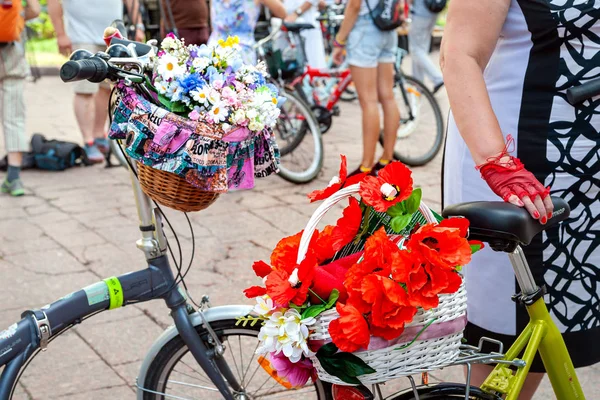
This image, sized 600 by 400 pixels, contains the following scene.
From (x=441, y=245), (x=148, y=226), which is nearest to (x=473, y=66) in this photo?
(x=441, y=245)

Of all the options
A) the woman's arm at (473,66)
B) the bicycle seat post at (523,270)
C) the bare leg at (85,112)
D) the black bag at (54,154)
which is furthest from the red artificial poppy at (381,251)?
the black bag at (54,154)

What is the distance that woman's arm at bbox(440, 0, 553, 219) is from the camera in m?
1.77

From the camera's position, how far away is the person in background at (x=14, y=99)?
17.7 feet

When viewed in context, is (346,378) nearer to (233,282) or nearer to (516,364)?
(516,364)

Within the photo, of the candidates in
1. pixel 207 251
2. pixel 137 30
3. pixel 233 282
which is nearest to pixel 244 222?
pixel 207 251

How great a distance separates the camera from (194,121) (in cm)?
180

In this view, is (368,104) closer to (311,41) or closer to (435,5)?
(435,5)

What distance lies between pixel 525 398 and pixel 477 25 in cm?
100

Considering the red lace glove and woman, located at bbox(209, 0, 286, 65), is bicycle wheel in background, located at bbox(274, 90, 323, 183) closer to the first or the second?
woman, located at bbox(209, 0, 286, 65)

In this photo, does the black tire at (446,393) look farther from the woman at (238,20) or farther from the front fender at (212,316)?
the woman at (238,20)

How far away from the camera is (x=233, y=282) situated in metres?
4.02

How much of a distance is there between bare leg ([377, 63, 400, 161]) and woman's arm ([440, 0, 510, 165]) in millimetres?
3674

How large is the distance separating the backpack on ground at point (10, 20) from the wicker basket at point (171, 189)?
3684 millimetres

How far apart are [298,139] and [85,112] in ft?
5.39
